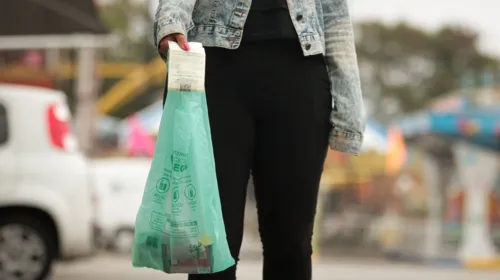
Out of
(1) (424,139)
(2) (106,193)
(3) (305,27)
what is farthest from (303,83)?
(1) (424,139)

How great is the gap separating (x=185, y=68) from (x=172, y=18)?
0.14 m

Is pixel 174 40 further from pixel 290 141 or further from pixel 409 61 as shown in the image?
pixel 409 61

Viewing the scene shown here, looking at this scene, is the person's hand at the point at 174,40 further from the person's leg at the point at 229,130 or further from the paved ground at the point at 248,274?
the paved ground at the point at 248,274

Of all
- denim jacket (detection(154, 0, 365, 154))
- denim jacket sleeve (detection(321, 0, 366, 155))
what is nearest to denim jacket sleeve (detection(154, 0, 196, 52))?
denim jacket (detection(154, 0, 365, 154))

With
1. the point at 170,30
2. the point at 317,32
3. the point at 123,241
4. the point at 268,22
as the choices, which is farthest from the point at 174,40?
the point at 123,241

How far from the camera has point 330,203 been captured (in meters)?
20.9

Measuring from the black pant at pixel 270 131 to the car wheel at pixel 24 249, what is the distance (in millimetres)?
4654

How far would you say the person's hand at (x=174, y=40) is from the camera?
223 centimetres

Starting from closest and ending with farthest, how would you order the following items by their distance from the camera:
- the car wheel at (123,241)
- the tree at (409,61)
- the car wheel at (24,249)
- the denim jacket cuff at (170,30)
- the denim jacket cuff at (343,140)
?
the denim jacket cuff at (170,30)
the denim jacket cuff at (343,140)
the car wheel at (24,249)
the car wheel at (123,241)
the tree at (409,61)

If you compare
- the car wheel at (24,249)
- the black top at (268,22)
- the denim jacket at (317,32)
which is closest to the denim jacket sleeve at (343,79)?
the denim jacket at (317,32)

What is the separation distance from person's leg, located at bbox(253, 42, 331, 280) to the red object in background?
4836 mm

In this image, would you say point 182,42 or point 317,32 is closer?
point 182,42

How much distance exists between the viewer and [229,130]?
232 cm

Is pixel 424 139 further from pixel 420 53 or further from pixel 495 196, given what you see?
pixel 420 53
